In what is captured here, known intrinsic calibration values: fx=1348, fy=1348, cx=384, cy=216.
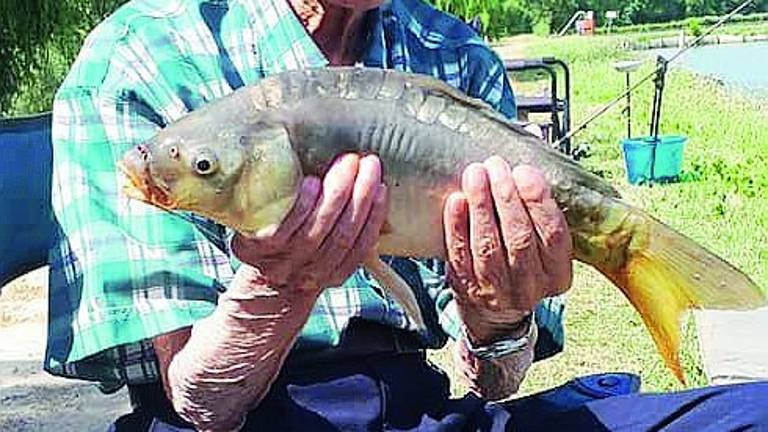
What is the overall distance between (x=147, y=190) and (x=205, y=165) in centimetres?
6

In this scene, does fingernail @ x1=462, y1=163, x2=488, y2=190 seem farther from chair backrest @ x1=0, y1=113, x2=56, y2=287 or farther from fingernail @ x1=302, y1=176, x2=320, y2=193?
chair backrest @ x1=0, y1=113, x2=56, y2=287

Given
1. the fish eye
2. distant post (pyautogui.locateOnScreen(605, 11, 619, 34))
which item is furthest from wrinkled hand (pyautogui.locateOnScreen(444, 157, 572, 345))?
distant post (pyautogui.locateOnScreen(605, 11, 619, 34))

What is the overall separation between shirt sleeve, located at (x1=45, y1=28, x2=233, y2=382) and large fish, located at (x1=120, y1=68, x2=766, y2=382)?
0.85 ft

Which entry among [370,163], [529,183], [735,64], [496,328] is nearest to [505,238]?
[529,183]

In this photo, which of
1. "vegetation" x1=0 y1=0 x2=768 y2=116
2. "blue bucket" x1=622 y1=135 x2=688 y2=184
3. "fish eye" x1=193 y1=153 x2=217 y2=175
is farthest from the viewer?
"blue bucket" x1=622 y1=135 x2=688 y2=184

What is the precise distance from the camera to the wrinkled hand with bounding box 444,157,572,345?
131 cm

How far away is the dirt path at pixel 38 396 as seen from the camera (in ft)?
11.9

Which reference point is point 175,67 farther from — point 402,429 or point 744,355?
point 744,355

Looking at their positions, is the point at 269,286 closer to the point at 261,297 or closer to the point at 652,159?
the point at 261,297

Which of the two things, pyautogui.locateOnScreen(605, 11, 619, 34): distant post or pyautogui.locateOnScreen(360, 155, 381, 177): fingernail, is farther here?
pyautogui.locateOnScreen(605, 11, 619, 34): distant post

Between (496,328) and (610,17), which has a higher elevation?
(496,328)

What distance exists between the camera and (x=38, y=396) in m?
3.86

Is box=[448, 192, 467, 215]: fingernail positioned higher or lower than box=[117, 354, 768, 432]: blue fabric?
higher

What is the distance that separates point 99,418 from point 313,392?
7.15ft
